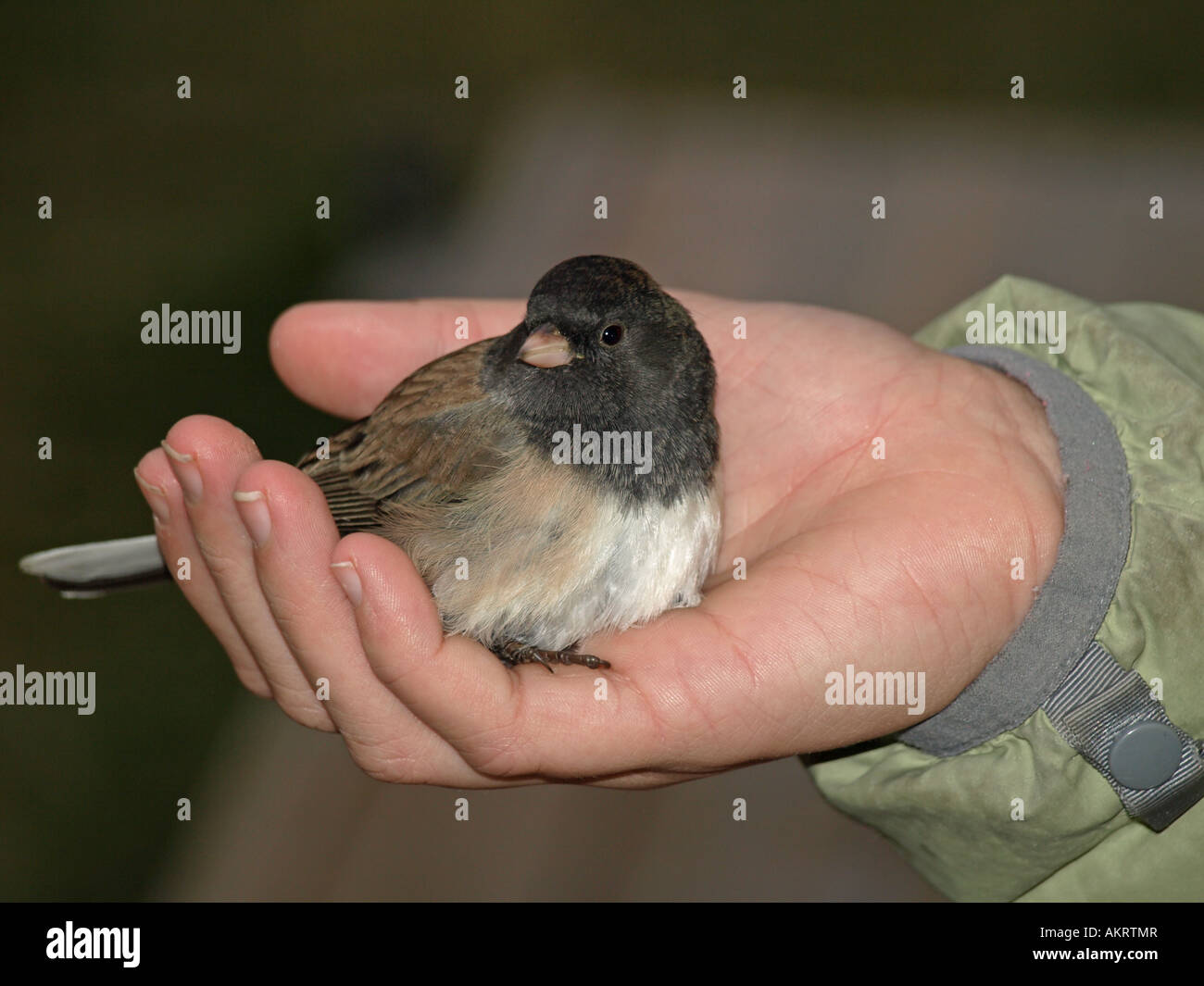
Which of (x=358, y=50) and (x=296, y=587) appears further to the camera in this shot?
(x=358, y=50)

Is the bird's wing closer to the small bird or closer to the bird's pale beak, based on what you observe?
the small bird

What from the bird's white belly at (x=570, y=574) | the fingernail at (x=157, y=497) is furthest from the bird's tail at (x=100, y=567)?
the bird's white belly at (x=570, y=574)

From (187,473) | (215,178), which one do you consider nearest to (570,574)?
(187,473)

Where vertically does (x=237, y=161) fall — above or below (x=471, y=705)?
Answer: above
